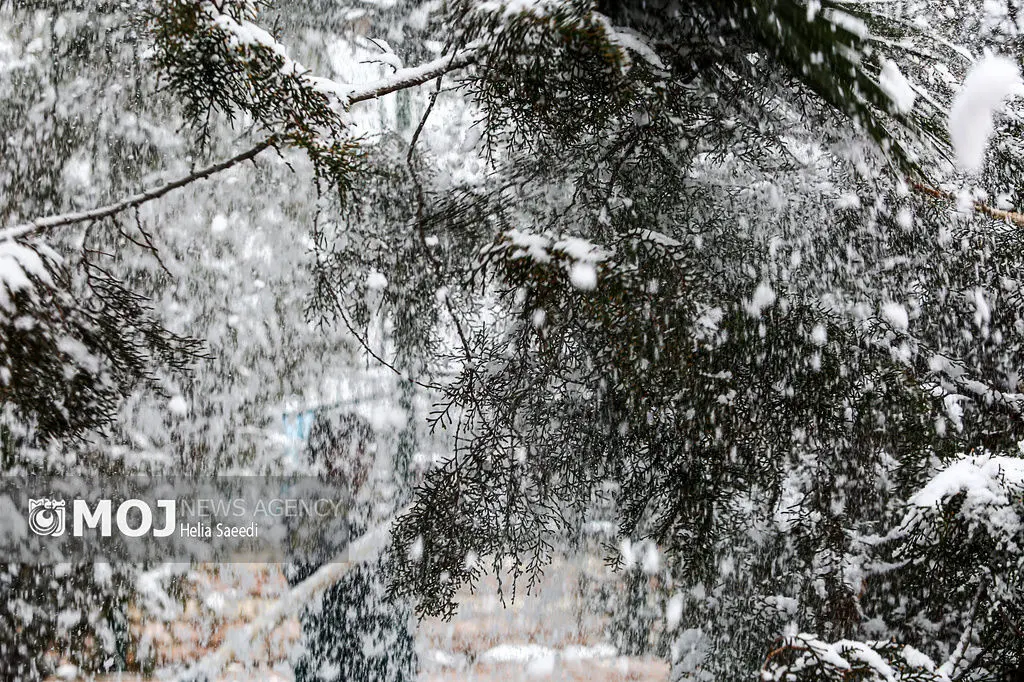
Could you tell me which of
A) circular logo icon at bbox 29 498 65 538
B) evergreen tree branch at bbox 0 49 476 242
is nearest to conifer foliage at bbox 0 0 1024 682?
evergreen tree branch at bbox 0 49 476 242

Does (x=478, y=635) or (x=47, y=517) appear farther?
(x=478, y=635)

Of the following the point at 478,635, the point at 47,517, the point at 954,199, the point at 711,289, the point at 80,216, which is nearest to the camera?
the point at 80,216

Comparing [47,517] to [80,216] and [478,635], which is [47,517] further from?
[478,635]

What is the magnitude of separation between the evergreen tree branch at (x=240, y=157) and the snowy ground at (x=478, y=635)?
18.2 feet

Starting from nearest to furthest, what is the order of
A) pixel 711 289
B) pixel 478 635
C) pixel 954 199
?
pixel 711 289, pixel 954 199, pixel 478 635

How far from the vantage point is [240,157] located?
2164mm

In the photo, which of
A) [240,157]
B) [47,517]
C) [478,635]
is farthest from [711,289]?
[478,635]

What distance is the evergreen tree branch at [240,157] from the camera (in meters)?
2.06

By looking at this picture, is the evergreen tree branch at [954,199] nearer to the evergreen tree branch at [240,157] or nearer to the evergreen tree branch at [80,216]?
the evergreen tree branch at [240,157]

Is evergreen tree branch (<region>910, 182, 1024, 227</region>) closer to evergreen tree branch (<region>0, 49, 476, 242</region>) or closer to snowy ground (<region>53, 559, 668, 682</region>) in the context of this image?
evergreen tree branch (<region>0, 49, 476, 242</region>)

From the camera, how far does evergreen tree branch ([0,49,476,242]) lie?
2.06 metres

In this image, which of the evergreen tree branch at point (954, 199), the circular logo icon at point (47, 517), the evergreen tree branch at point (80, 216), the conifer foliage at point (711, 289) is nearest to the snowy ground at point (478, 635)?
the circular logo icon at point (47, 517)

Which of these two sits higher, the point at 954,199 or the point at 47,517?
the point at 954,199

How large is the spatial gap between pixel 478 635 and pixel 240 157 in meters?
7.28
